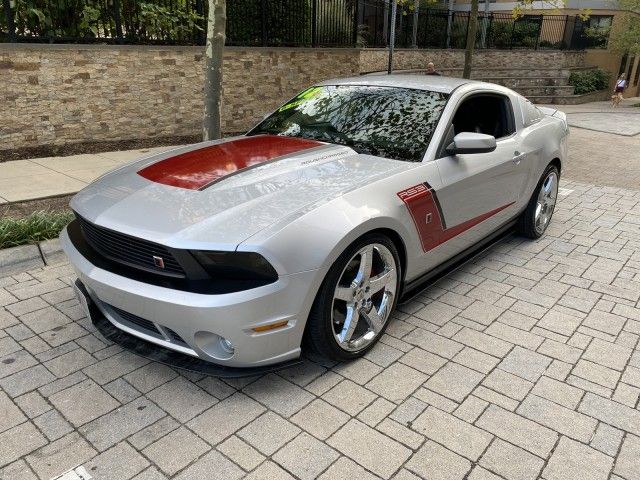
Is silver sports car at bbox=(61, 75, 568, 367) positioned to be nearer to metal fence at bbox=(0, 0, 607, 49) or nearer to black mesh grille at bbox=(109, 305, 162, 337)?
black mesh grille at bbox=(109, 305, 162, 337)

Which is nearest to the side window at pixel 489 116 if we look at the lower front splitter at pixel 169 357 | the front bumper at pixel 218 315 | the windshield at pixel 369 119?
the windshield at pixel 369 119

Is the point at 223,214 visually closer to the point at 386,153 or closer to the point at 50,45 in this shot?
→ the point at 386,153

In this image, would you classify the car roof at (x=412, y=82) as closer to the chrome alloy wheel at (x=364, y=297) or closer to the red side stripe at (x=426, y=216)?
the red side stripe at (x=426, y=216)

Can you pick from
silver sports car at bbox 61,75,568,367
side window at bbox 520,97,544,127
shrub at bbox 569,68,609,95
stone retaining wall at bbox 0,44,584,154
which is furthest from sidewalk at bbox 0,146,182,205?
shrub at bbox 569,68,609,95

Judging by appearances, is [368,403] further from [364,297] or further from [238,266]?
[238,266]

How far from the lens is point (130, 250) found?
267 centimetres

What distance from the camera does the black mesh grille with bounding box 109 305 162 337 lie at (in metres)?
2.68

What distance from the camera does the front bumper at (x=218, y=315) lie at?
2428 mm

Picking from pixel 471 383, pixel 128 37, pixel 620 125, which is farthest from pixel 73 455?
pixel 620 125

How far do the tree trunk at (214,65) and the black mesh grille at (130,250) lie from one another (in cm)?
335

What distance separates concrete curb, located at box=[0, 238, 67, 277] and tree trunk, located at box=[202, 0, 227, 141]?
2324mm

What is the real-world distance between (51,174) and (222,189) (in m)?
4.49

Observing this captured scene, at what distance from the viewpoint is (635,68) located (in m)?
31.0

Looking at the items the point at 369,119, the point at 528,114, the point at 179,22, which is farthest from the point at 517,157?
the point at 179,22
